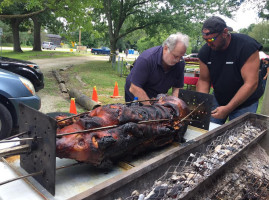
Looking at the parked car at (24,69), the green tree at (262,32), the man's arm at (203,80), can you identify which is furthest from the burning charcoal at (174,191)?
the green tree at (262,32)

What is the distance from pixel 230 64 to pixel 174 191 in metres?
2.25

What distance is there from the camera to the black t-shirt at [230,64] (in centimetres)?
309

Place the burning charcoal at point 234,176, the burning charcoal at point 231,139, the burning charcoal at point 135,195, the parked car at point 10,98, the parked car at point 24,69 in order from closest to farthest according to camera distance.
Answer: the burning charcoal at point 135,195 < the burning charcoal at point 234,176 < the burning charcoal at point 231,139 < the parked car at point 10,98 < the parked car at point 24,69

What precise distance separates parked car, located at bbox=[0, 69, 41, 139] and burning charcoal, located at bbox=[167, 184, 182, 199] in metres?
3.24

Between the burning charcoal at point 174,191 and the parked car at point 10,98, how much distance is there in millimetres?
3242

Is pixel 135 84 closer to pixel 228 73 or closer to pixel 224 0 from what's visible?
pixel 228 73

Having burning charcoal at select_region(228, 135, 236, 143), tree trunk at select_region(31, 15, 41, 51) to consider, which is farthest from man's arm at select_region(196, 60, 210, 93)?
tree trunk at select_region(31, 15, 41, 51)

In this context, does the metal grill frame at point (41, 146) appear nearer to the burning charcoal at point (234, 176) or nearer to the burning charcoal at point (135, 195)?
the burning charcoal at point (135, 195)

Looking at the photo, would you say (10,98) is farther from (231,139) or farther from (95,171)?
(231,139)

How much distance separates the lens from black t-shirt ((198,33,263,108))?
3.09m

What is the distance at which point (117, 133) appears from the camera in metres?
1.76

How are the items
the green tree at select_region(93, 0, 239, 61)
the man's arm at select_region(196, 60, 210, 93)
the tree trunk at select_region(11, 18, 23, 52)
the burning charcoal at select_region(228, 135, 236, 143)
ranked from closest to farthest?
the burning charcoal at select_region(228, 135, 236, 143) < the man's arm at select_region(196, 60, 210, 93) < the green tree at select_region(93, 0, 239, 61) < the tree trunk at select_region(11, 18, 23, 52)

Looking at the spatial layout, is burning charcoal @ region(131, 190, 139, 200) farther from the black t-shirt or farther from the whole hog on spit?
the black t-shirt

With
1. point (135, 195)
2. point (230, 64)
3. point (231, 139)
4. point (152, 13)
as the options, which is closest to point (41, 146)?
point (135, 195)
